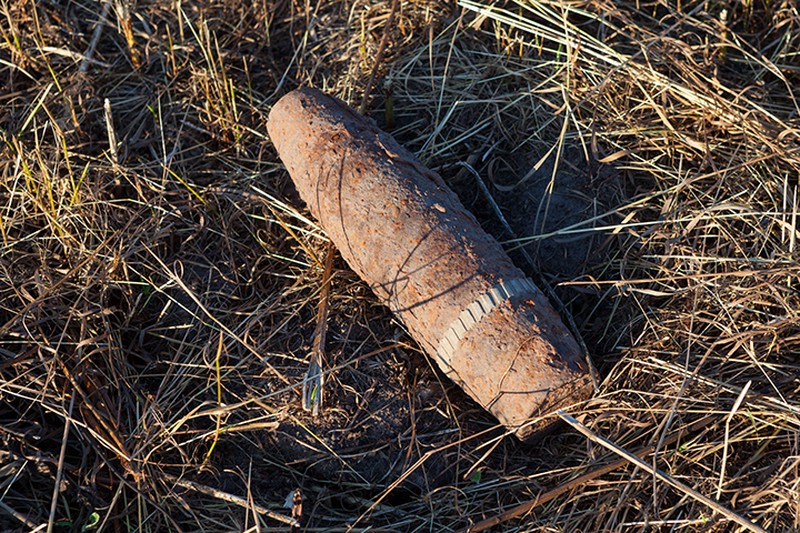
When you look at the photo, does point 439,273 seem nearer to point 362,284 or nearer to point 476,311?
point 476,311

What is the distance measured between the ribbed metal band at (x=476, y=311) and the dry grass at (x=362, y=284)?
11.0 inches

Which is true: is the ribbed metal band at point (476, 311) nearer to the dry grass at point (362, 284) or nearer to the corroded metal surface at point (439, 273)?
the corroded metal surface at point (439, 273)

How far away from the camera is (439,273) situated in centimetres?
256

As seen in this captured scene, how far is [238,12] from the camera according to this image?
12.4 feet

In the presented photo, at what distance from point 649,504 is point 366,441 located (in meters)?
0.97

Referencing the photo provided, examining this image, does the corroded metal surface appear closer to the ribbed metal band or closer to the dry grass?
the ribbed metal band

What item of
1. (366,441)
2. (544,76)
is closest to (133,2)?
(544,76)

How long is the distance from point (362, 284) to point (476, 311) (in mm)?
613

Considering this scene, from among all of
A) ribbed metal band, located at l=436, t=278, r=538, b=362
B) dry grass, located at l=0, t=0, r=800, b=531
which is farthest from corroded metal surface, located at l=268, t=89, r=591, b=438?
dry grass, located at l=0, t=0, r=800, b=531

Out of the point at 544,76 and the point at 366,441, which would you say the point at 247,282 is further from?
the point at 544,76

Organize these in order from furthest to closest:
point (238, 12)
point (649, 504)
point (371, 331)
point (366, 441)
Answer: point (238, 12), point (371, 331), point (366, 441), point (649, 504)

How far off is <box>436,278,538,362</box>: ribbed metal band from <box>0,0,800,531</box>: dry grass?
280 mm

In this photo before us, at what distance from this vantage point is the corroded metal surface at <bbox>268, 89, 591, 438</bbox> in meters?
2.50

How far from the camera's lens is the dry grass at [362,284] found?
2.55 m
